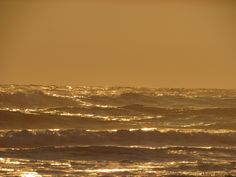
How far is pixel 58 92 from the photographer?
2178 cm

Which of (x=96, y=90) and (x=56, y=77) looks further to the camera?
(x=56, y=77)

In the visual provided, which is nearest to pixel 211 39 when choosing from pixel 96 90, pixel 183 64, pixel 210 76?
pixel 183 64

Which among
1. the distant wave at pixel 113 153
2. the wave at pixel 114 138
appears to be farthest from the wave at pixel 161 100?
the distant wave at pixel 113 153

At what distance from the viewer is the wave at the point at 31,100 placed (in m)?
19.4

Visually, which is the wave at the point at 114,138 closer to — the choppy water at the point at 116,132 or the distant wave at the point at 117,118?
the choppy water at the point at 116,132

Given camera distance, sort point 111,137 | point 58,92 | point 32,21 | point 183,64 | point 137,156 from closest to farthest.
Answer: point 137,156
point 111,137
point 58,92
point 183,64
point 32,21

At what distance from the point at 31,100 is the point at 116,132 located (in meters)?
5.71

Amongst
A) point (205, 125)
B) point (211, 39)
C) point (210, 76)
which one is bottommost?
point (205, 125)

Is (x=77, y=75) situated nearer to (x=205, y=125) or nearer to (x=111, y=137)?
(x=205, y=125)

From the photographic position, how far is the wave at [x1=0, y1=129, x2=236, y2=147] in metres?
13.7

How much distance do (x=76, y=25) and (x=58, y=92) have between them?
1685 cm

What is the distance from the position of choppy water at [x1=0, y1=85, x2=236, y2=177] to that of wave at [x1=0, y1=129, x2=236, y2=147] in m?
0.02

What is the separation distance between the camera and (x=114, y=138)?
1430 cm

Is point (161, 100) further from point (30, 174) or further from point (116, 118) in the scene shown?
point (30, 174)
